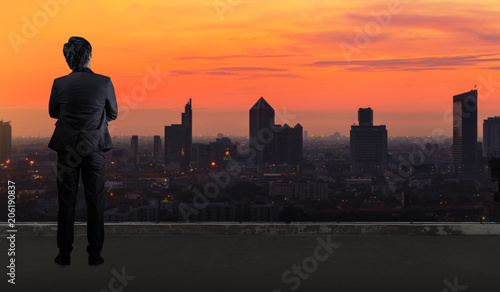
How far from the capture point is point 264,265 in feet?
12.1

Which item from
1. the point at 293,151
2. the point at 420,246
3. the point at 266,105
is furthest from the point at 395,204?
the point at 266,105

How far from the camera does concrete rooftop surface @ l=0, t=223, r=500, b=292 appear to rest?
3.19m

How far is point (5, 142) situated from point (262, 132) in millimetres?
65529

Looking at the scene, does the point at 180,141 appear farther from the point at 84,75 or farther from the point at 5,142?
the point at 84,75

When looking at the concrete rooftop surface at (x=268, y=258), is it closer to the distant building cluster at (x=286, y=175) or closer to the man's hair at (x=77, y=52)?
the man's hair at (x=77, y=52)

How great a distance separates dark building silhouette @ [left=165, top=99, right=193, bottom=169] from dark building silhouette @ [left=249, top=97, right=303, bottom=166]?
38.5ft

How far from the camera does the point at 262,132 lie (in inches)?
4161

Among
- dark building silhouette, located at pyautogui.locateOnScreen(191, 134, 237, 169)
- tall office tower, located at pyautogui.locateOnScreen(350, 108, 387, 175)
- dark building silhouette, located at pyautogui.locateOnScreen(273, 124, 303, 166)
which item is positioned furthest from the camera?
dark building silhouette, located at pyautogui.locateOnScreen(273, 124, 303, 166)

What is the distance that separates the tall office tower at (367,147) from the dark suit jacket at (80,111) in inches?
2732

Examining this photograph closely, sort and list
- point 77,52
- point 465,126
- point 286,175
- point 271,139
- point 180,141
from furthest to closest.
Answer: point 465,126
point 271,139
point 180,141
point 286,175
point 77,52

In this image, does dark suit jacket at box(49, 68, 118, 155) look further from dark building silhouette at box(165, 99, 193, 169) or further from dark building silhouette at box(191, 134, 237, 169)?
dark building silhouette at box(191, 134, 237, 169)

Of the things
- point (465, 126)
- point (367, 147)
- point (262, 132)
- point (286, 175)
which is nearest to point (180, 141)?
point (286, 175)

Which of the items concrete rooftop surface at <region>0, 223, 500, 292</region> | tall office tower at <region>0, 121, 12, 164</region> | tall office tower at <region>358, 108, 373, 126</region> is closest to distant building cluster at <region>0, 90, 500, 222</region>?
tall office tower at <region>0, 121, 12, 164</region>

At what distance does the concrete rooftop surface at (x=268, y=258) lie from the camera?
3191 mm
